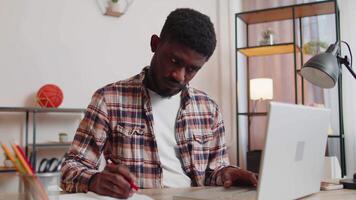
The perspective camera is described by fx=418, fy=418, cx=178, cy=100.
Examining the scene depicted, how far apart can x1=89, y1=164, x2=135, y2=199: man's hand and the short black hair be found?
52 cm

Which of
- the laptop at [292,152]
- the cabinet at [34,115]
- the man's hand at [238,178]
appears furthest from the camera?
the cabinet at [34,115]

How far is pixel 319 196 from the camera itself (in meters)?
1.13

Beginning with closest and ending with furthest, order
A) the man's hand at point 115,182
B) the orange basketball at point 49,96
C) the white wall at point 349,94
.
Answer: the man's hand at point 115,182, the orange basketball at point 49,96, the white wall at point 349,94

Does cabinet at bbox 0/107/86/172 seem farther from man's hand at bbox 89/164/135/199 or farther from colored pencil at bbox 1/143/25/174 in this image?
colored pencil at bbox 1/143/25/174

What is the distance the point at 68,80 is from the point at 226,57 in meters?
1.52

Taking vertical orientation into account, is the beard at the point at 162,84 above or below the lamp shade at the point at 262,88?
below

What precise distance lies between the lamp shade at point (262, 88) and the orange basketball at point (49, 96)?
5.28ft

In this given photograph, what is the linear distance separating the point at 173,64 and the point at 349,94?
8.21 ft

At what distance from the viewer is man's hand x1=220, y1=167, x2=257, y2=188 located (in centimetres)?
118

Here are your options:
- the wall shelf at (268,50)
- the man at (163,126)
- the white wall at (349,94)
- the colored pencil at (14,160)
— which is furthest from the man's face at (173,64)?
the white wall at (349,94)

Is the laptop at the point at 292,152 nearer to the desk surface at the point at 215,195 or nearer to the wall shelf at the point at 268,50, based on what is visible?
the desk surface at the point at 215,195

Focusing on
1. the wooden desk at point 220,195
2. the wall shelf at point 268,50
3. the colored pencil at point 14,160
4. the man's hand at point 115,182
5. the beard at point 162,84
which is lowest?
the wooden desk at point 220,195

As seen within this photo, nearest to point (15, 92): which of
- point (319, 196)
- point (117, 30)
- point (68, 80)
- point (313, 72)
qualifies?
point (68, 80)

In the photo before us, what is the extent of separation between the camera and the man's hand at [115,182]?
957mm
